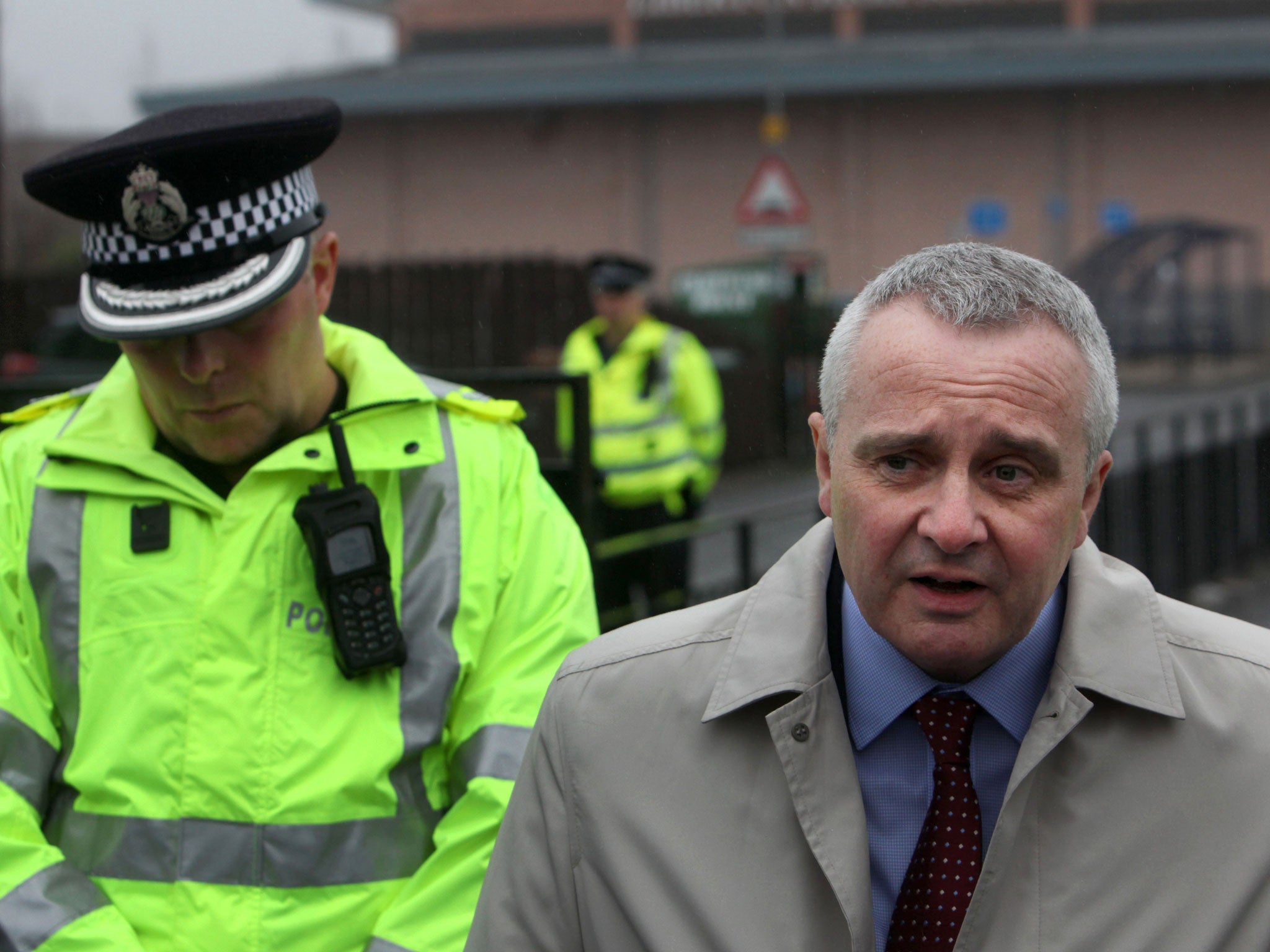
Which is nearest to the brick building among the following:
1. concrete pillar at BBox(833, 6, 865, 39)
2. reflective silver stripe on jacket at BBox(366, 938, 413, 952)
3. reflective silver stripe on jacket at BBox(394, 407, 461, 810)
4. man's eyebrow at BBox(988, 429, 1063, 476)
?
concrete pillar at BBox(833, 6, 865, 39)

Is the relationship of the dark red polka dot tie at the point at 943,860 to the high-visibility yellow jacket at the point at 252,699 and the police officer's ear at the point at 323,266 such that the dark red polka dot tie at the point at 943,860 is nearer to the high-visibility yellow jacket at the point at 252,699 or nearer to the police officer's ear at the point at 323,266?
the high-visibility yellow jacket at the point at 252,699

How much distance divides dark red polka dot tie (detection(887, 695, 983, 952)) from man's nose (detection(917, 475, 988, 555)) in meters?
0.25

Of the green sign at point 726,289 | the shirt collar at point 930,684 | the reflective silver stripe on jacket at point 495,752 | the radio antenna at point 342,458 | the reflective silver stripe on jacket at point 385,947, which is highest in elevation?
the radio antenna at point 342,458

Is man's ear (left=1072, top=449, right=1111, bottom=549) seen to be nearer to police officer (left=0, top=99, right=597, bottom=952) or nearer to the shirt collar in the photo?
the shirt collar

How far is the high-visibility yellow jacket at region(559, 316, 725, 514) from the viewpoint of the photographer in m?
7.74

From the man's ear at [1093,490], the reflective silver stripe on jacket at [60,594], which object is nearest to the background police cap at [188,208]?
the reflective silver stripe on jacket at [60,594]

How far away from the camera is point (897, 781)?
1891 millimetres

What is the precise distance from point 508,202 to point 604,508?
93.5 feet

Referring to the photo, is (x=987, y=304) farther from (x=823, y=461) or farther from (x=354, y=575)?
(x=354, y=575)

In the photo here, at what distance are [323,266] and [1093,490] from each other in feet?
4.54

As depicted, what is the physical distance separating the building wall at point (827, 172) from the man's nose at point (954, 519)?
30900mm

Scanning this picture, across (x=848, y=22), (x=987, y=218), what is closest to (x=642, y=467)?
(x=987, y=218)

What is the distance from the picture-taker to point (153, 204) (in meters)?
2.55

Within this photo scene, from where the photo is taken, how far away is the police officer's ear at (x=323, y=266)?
2.67 m
